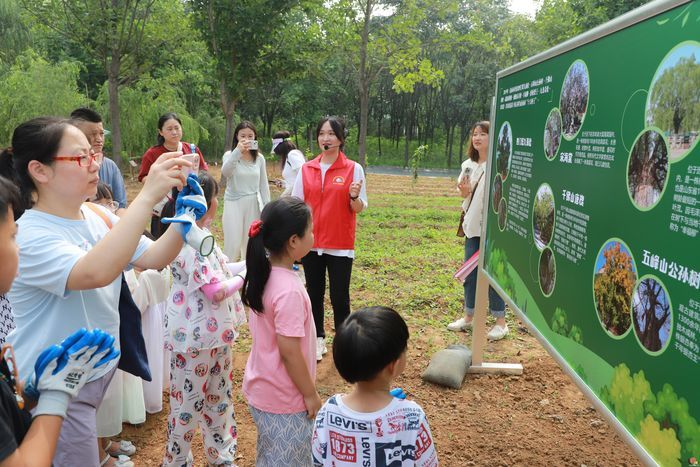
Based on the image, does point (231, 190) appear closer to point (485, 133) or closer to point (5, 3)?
point (485, 133)

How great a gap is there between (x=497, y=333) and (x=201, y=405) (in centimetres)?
291

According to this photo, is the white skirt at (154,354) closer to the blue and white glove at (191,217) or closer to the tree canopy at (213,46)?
the blue and white glove at (191,217)

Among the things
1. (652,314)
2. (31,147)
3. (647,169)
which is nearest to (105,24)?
(31,147)

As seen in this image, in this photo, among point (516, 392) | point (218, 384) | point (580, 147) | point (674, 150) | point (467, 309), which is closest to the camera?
point (674, 150)

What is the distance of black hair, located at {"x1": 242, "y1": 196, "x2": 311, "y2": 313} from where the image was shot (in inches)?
81.3

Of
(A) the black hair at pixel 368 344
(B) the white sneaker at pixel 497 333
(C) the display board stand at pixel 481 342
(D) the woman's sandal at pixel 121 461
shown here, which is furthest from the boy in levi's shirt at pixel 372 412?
(B) the white sneaker at pixel 497 333

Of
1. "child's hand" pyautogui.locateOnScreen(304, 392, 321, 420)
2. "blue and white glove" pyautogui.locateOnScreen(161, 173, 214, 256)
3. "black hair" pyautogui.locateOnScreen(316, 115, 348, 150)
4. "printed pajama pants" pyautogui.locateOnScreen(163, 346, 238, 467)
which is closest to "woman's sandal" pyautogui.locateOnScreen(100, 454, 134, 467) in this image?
"printed pajama pants" pyautogui.locateOnScreen(163, 346, 238, 467)

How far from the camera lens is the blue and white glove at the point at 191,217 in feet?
6.03

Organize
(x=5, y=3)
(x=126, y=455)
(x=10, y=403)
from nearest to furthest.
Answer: (x=10, y=403)
(x=126, y=455)
(x=5, y=3)

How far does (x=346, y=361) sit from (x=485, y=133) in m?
3.11

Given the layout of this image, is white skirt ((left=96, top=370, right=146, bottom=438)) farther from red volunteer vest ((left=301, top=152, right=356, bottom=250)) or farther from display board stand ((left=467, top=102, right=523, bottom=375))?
display board stand ((left=467, top=102, right=523, bottom=375))

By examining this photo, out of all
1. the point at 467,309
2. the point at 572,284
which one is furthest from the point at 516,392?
the point at 572,284

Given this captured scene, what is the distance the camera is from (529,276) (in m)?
2.57

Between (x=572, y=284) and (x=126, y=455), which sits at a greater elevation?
(x=572, y=284)
